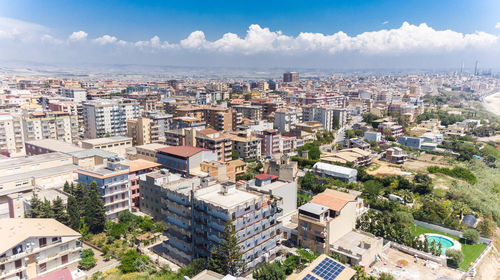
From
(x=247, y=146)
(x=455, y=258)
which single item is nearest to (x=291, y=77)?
(x=247, y=146)

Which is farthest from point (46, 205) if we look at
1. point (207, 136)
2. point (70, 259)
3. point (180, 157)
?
point (207, 136)

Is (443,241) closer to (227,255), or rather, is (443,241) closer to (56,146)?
(227,255)

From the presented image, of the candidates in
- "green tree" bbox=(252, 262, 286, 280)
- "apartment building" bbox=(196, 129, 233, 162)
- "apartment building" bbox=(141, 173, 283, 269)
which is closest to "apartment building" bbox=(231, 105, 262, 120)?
"apartment building" bbox=(196, 129, 233, 162)

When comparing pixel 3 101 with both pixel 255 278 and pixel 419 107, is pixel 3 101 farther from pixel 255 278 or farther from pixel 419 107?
pixel 419 107

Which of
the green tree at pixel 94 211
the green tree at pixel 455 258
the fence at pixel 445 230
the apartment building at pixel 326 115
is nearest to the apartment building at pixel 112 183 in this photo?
the green tree at pixel 94 211

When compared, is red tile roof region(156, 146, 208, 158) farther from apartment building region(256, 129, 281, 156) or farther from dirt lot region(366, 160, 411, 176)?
dirt lot region(366, 160, 411, 176)

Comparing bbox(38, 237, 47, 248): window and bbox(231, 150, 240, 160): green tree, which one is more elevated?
bbox(38, 237, 47, 248): window
